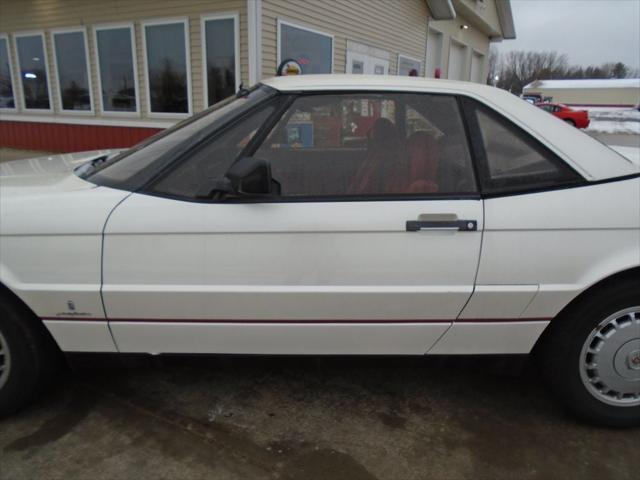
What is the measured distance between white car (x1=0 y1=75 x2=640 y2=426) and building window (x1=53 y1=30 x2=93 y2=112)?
929 centimetres

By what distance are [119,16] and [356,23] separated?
489 cm

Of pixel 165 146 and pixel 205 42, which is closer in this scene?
pixel 165 146

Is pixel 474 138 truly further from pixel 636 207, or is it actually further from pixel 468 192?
pixel 636 207

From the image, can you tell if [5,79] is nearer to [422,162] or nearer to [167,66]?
[167,66]

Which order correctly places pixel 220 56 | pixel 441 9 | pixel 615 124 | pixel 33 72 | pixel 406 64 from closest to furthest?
pixel 220 56 < pixel 33 72 < pixel 406 64 < pixel 441 9 < pixel 615 124

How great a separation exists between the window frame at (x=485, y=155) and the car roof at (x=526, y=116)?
13mm

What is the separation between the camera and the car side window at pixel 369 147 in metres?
2.12

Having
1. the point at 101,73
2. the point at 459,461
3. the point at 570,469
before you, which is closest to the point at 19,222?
the point at 459,461

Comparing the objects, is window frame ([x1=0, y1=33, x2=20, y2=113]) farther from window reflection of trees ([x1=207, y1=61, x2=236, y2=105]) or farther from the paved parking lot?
the paved parking lot

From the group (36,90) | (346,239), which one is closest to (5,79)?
(36,90)

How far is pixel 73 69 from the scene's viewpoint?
10398mm

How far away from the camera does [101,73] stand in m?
9.96

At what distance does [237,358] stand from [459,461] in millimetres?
1118

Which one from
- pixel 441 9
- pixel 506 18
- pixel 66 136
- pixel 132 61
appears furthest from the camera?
pixel 506 18
